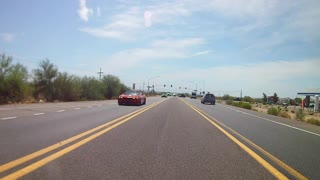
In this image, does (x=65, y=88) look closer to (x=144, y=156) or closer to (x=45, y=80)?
(x=45, y=80)

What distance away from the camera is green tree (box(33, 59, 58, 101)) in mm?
51875

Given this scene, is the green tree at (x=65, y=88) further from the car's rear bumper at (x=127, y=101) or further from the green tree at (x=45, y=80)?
the car's rear bumper at (x=127, y=101)

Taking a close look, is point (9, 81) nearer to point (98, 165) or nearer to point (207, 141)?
point (207, 141)

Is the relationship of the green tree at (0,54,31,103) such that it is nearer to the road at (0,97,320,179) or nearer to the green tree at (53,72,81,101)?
the green tree at (53,72,81,101)

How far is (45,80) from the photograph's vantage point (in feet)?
173

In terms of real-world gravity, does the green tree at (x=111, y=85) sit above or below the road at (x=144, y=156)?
above

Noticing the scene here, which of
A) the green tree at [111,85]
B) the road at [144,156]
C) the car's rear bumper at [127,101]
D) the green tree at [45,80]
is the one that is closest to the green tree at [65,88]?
the green tree at [45,80]

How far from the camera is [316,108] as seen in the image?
64312 mm

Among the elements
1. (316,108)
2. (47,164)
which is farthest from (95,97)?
(47,164)

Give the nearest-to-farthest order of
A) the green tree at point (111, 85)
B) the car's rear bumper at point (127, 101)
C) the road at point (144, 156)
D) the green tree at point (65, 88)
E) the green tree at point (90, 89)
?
1. the road at point (144, 156)
2. the car's rear bumper at point (127, 101)
3. the green tree at point (65, 88)
4. the green tree at point (90, 89)
5. the green tree at point (111, 85)

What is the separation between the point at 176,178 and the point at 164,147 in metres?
3.63

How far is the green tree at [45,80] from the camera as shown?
51.9 metres

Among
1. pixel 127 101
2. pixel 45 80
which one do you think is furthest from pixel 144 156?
pixel 45 80

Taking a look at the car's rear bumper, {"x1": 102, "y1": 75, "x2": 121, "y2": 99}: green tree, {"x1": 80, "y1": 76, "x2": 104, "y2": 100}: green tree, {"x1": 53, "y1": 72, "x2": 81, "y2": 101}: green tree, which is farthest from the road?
{"x1": 102, "y1": 75, "x2": 121, "y2": 99}: green tree
